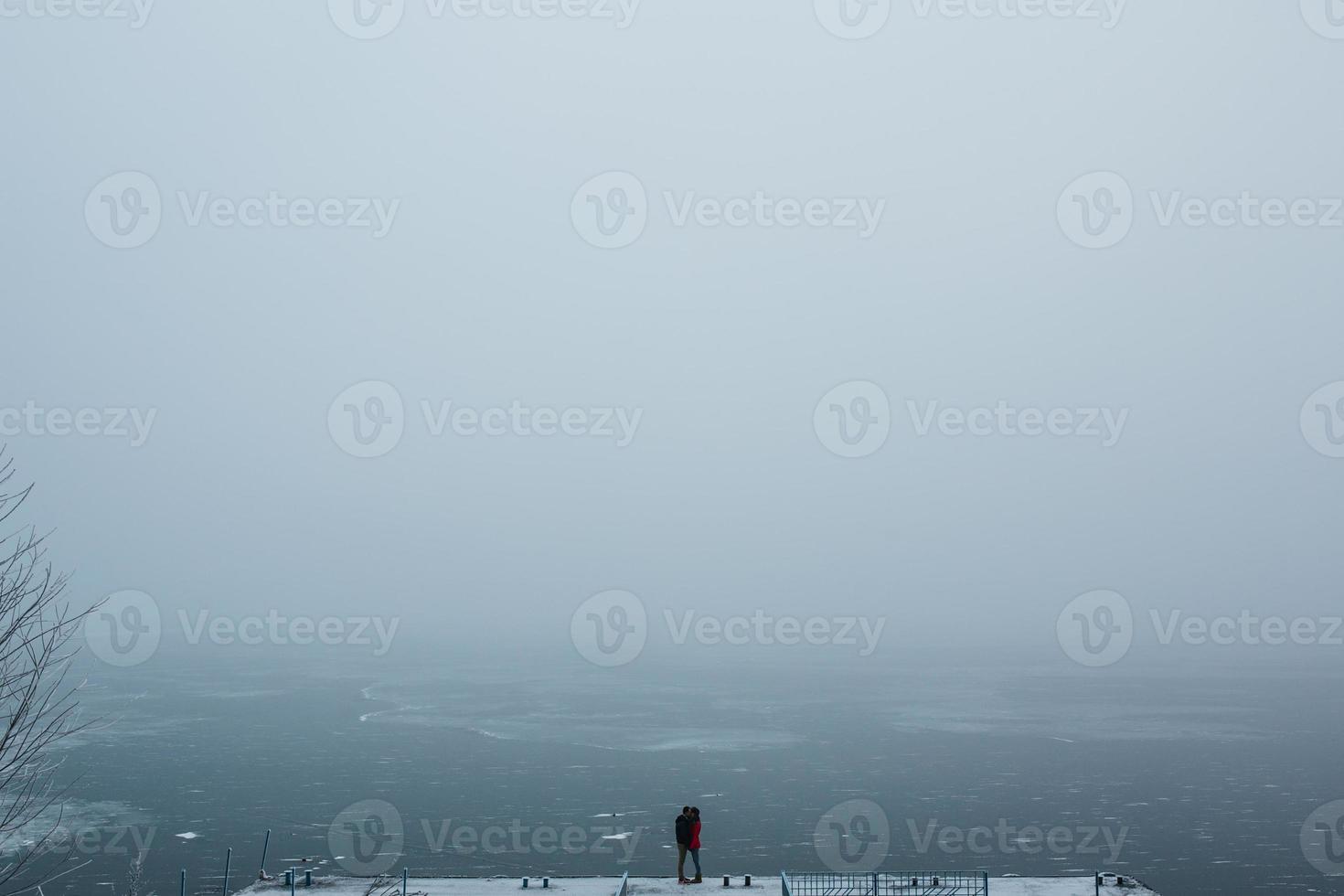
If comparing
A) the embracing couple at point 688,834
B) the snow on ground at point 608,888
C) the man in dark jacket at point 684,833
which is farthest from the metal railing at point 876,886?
the man in dark jacket at point 684,833

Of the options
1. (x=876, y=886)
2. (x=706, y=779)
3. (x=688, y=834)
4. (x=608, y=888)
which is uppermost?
(x=688, y=834)

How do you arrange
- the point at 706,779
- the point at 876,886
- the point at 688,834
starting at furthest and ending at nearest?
the point at 706,779, the point at 688,834, the point at 876,886

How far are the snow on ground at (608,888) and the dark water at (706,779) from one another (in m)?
17.0

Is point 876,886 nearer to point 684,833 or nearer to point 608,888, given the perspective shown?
point 684,833

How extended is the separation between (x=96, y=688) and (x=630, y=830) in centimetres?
12027

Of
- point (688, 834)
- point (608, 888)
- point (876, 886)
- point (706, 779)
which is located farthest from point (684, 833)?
point (706, 779)

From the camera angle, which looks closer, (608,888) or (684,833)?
→ (684,833)

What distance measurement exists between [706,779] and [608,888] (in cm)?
4737

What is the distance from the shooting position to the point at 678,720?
102 metres

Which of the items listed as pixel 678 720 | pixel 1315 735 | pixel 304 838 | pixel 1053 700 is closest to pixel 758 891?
pixel 304 838

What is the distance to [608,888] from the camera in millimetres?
20734

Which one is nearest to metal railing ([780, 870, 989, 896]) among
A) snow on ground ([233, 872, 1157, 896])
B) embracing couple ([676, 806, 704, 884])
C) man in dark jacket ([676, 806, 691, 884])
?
snow on ground ([233, 872, 1157, 896])

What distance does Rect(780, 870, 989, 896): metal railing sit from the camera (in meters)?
18.9

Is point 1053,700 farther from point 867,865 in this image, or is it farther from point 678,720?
point 867,865
